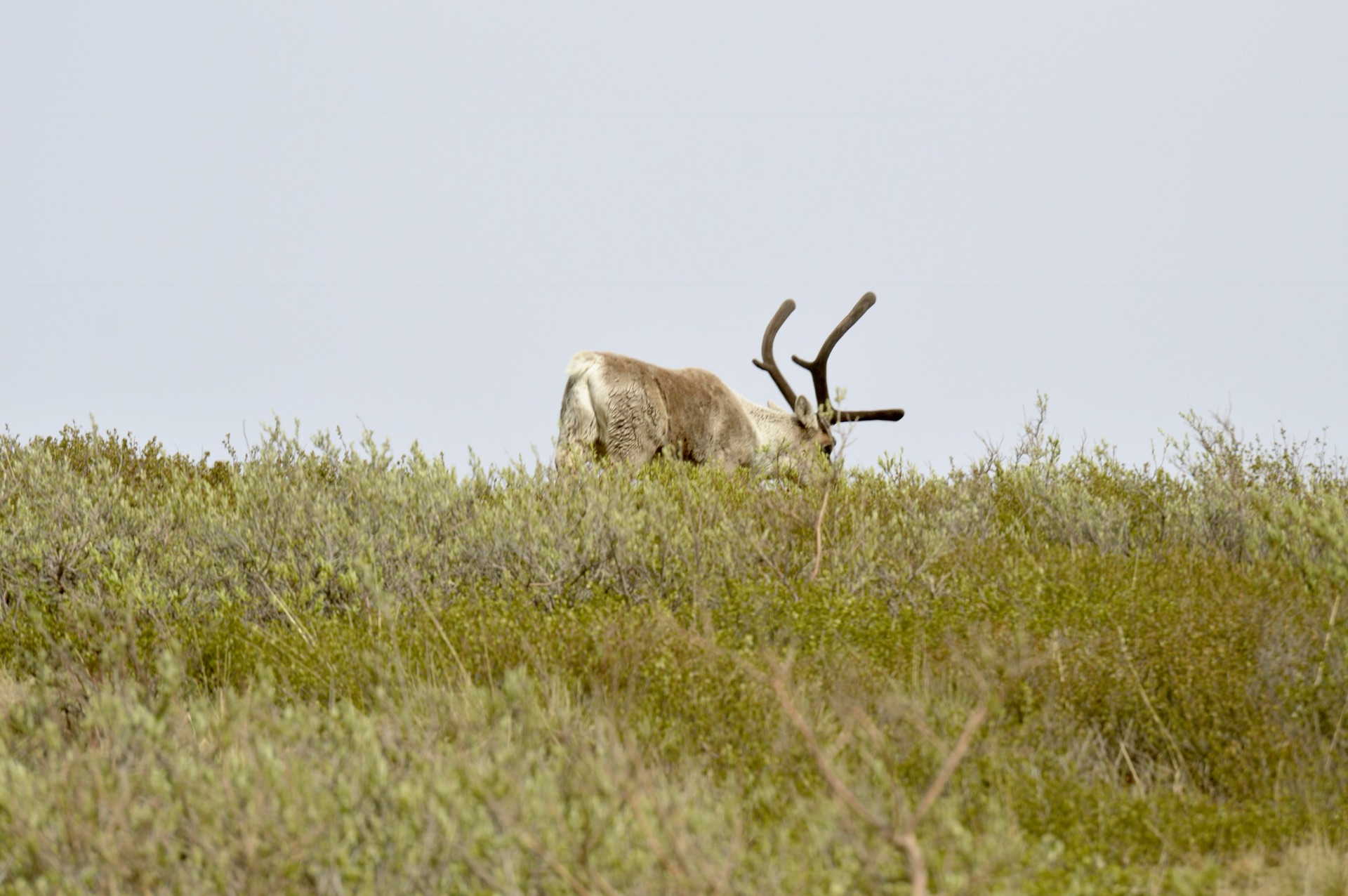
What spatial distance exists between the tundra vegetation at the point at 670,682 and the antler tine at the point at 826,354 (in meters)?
3.24

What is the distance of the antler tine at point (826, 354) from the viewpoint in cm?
1033

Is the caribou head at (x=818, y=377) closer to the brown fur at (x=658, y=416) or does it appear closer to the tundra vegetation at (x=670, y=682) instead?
the brown fur at (x=658, y=416)

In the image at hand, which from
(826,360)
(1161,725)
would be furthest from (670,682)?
(826,360)

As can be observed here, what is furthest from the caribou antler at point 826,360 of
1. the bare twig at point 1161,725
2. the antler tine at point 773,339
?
the bare twig at point 1161,725

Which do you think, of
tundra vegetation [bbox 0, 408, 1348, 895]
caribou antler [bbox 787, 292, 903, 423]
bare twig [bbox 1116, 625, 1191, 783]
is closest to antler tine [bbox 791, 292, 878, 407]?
caribou antler [bbox 787, 292, 903, 423]

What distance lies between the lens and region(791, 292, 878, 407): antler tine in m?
10.3

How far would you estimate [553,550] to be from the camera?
5262 millimetres

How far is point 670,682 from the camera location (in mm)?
3855

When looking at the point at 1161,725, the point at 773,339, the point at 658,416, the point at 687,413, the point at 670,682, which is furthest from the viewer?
the point at 773,339

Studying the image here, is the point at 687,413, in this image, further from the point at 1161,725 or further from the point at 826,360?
the point at 1161,725

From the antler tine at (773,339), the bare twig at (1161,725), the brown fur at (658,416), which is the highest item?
the antler tine at (773,339)

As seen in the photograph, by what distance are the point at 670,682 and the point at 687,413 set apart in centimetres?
601

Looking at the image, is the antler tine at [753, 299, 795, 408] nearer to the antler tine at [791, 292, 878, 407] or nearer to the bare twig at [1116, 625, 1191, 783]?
the antler tine at [791, 292, 878, 407]

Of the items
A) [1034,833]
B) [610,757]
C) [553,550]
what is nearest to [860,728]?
[1034,833]
